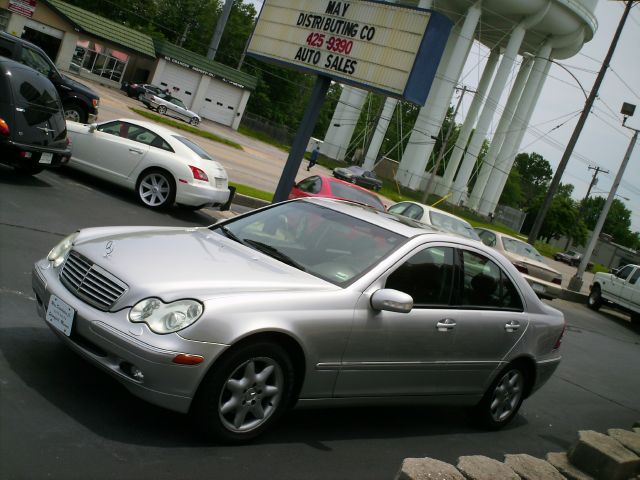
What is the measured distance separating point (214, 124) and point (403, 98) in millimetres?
47013

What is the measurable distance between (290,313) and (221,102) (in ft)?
191

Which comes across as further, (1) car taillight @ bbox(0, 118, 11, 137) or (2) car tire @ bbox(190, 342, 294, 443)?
(1) car taillight @ bbox(0, 118, 11, 137)

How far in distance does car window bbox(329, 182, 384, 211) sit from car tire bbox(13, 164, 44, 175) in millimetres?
6599

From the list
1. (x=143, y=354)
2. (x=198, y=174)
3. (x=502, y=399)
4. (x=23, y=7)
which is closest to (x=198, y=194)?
(x=198, y=174)

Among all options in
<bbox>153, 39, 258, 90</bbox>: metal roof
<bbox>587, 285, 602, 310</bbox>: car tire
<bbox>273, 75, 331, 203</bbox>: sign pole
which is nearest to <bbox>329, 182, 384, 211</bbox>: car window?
<bbox>273, 75, 331, 203</bbox>: sign pole

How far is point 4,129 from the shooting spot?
1087 centimetres

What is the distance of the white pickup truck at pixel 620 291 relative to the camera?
2359 centimetres

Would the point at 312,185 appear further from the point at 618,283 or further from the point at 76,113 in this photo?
the point at 618,283

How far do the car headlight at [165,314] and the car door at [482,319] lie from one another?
2.35 m

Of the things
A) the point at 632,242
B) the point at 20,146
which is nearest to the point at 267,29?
the point at 20,146

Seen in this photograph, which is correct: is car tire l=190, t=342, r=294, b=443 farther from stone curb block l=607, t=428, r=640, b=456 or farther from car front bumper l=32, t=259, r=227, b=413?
stone curb block l=607, t=428, r=640, b=456

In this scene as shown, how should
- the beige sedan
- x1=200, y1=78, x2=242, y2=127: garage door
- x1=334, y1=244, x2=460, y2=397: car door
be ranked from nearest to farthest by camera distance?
x1=334, y1=244, x2=460, y2=397: car door
the beige sedan
x1=200, y1=78, x2=242, y2=127: garage door

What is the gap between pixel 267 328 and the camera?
450 centimetres

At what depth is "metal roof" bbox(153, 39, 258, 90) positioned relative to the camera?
5766 centimetres
